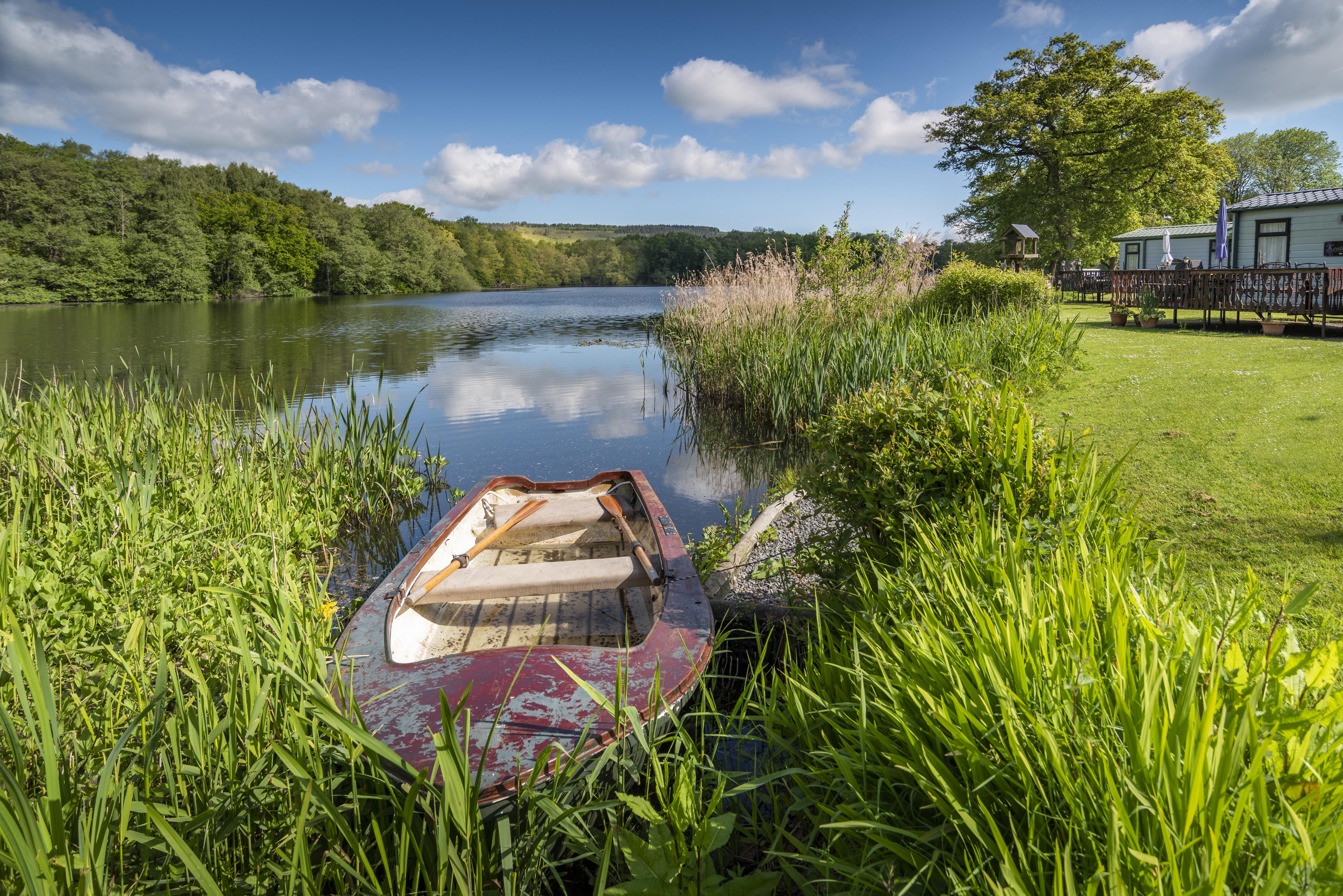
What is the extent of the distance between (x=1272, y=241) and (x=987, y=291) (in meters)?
18.4

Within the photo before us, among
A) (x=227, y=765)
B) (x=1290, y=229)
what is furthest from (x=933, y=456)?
(x=1290, y=229)

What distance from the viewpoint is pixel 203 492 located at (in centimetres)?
413

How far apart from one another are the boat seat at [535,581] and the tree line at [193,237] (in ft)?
73.7

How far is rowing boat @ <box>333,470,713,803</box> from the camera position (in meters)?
2.11

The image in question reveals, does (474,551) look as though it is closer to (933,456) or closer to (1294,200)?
(933,456)

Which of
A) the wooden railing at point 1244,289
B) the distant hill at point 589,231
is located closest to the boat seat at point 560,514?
the wooden railing at point 1244,289

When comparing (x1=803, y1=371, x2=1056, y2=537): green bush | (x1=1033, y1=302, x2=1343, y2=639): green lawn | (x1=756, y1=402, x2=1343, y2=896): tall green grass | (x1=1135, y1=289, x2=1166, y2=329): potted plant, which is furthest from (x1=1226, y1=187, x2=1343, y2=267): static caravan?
(x1=756, y1=402, x2=1343, y2=896): tall green grass

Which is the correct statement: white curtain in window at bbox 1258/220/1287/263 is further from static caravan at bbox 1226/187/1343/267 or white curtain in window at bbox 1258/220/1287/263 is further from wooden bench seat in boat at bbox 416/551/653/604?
wooden bench seat in boat at bbox 416/551/653/604

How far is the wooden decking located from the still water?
33.1 feet

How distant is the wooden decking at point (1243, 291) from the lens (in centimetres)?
1172

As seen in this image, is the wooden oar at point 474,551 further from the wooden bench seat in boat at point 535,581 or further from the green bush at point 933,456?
the green bush at point 933,456

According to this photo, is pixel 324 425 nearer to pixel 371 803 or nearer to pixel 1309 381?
pixel 371 803

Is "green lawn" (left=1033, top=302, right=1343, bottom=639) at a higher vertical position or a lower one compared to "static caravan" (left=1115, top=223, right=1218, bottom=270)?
lower

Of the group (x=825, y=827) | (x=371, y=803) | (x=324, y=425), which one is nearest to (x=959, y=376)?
(x=825, y=827)
